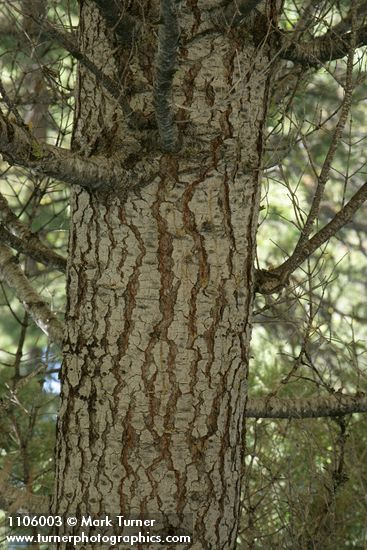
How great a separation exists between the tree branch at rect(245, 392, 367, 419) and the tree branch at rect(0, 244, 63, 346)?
25.7 inches

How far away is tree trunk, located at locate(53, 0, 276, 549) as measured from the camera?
5.94 feet

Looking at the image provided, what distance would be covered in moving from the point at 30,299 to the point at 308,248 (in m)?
0.90

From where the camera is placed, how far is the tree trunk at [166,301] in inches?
71.3

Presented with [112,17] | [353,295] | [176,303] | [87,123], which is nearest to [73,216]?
[87,123]

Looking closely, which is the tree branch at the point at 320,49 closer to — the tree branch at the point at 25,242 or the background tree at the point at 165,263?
the background tree at the point at 165,263

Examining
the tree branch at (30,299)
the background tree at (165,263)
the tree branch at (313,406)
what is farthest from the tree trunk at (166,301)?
the tree branch at (30,299)

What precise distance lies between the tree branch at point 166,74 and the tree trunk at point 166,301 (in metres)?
0.07

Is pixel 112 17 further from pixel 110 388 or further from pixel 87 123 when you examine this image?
pixel 110 388

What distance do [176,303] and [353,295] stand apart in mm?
4992

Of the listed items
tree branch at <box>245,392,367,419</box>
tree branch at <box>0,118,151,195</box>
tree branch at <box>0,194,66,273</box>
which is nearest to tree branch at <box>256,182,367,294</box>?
tree branch at <box>245,392,367,419</box>

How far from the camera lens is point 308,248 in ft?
6.79

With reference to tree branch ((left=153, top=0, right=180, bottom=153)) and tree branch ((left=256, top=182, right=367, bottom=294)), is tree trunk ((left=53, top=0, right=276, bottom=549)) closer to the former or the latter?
tree branch ((left=153, top=0, right=180, bottom=153))

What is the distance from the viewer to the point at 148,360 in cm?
181

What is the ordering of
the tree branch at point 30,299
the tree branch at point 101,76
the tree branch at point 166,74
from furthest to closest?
the tree branch at point 30,299
the tree branch at point 101,76
the tree branch at point 166,74
